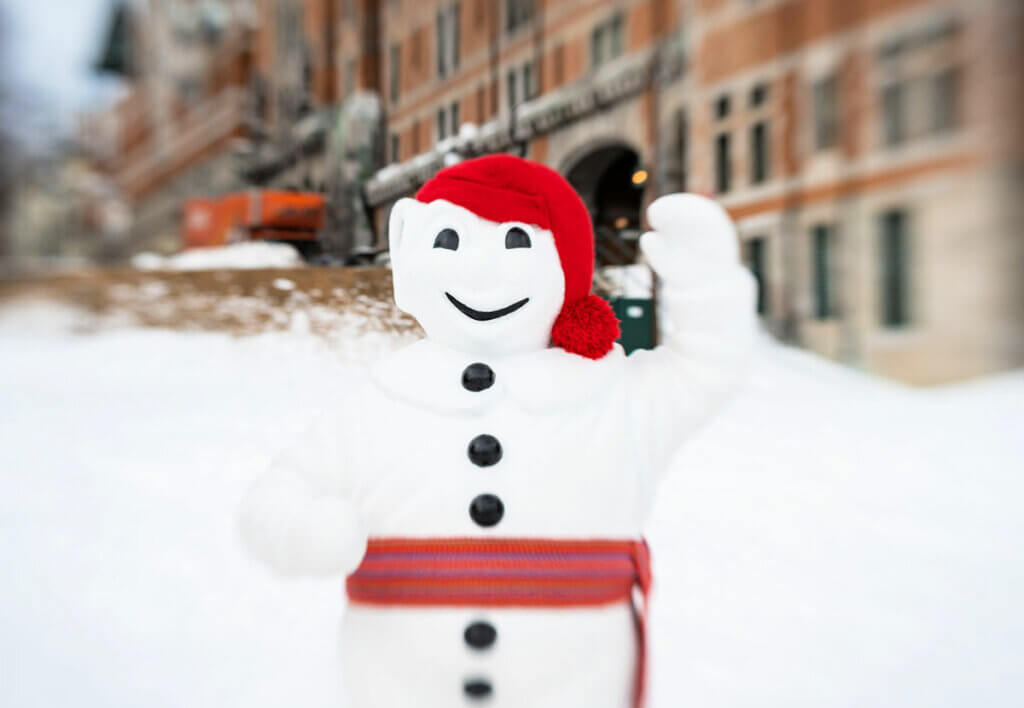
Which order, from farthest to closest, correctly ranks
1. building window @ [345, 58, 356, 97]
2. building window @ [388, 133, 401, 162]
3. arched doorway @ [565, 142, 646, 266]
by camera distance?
building window @ [345, 58, 356, 97], building window @ [388, 133, 401, 162], arched doorway @ [565, 142, 646, 266]

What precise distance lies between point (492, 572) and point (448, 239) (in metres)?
0.39

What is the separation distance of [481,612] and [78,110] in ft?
7.12

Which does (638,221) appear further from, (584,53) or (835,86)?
(835,86)

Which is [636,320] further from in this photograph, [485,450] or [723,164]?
[723,164]

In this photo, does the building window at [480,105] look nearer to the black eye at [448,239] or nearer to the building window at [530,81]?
the building window at [530,81]

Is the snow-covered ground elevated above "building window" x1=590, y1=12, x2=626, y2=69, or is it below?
below

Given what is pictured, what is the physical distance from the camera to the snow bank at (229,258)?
132 centimetres

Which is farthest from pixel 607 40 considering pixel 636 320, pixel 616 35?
pixel 636 320

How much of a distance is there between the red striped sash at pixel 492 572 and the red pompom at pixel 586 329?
0.23m

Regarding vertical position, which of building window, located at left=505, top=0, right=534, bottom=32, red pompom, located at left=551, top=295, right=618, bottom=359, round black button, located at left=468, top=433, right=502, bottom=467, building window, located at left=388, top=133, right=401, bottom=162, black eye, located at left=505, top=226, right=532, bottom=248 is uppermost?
building window, located at left=505, top=0, right=534, bottom=32

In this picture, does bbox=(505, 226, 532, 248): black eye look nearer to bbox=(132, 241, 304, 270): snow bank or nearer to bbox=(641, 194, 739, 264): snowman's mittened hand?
bbox=(641, 194, 739, 264): snowman's mittened hand

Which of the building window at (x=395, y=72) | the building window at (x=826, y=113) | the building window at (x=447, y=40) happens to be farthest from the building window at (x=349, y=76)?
the building window at (x=826, y=113)

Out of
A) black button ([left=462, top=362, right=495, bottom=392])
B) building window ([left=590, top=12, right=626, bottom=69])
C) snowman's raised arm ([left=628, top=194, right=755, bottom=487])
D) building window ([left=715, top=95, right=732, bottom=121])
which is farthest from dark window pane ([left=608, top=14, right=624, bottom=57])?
black button ([left=462, top=362, right=495, bottom=392])

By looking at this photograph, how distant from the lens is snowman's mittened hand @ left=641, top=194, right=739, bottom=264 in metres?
0.70
